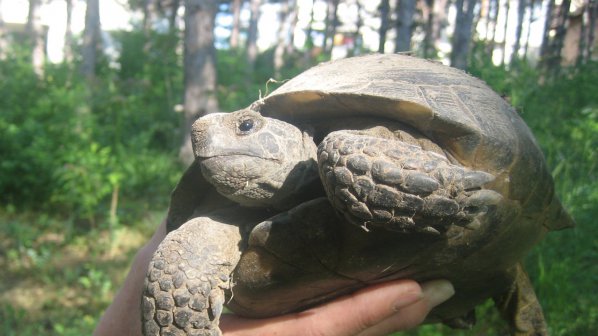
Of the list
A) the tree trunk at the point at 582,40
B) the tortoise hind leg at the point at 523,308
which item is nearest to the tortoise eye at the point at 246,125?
the tortoise hind leg at the point at 523,308

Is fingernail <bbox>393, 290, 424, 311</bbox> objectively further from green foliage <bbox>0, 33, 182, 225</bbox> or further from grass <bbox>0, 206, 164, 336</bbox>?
green foliage <bbox>0, 33, 182, 225</bbox>

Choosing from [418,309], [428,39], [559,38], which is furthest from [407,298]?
[428,39]

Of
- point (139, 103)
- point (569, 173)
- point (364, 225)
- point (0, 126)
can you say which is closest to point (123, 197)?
point (0, 126)

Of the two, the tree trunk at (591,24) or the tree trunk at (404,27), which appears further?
the tree trunk at (404,27)

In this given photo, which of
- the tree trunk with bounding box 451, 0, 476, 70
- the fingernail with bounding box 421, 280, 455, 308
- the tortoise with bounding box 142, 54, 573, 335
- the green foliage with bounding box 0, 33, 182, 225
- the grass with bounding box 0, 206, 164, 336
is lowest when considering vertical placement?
the grass with bounding box 0, 206, 164, 336

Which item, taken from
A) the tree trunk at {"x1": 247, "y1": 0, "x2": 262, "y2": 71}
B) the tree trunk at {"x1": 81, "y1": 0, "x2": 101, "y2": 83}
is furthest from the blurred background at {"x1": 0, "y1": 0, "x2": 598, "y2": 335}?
the tree trunk at {"x1": 247, "y1": 0, "x2": 262, "y2": 71}

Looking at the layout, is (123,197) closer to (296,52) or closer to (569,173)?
(569,173)

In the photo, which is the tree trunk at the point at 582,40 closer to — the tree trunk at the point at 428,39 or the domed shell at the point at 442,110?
the tree trunk at the point at 428,39

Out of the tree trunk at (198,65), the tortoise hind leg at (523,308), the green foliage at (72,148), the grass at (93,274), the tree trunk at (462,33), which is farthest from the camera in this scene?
→ the tree trunk at (198,65)
